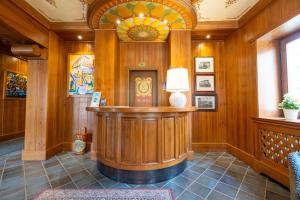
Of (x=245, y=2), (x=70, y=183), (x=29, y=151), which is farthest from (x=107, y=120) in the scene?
(x=245, y=2)

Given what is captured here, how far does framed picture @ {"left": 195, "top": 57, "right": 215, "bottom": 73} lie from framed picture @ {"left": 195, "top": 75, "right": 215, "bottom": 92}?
156mm

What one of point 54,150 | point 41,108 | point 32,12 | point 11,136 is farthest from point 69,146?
point 32,12

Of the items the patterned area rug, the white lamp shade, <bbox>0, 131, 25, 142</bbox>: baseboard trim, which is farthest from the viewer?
<bbox>0, 131, 25, 142</bbox>: baseboard trim

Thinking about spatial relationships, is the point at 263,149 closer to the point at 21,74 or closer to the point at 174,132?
the point at 174,132

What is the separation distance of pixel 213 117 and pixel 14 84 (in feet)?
21.4

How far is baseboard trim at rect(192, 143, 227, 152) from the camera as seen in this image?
355cm

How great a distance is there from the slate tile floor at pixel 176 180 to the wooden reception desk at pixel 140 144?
0.52ft

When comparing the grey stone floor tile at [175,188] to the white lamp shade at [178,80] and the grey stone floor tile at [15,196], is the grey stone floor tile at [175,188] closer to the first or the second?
the white lamp shade at [178,80]

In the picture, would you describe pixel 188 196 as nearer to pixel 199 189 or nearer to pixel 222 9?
pixel 199 189

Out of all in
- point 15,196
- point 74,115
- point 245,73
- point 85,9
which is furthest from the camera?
point 74,115

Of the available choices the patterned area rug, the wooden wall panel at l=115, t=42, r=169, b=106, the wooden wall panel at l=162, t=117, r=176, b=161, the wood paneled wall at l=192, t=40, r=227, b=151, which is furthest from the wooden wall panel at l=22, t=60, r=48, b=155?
the wood paneled wall at l=192, t=40, r=227, b=151

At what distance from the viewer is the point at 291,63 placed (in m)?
2.51

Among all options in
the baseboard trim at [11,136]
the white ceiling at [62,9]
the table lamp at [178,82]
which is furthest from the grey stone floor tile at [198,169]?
the baseboard trim at [11,136]

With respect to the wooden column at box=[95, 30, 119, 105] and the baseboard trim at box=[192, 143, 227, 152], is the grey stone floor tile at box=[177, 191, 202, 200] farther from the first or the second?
the wooden column at box=[95, 30, 119, 105]
